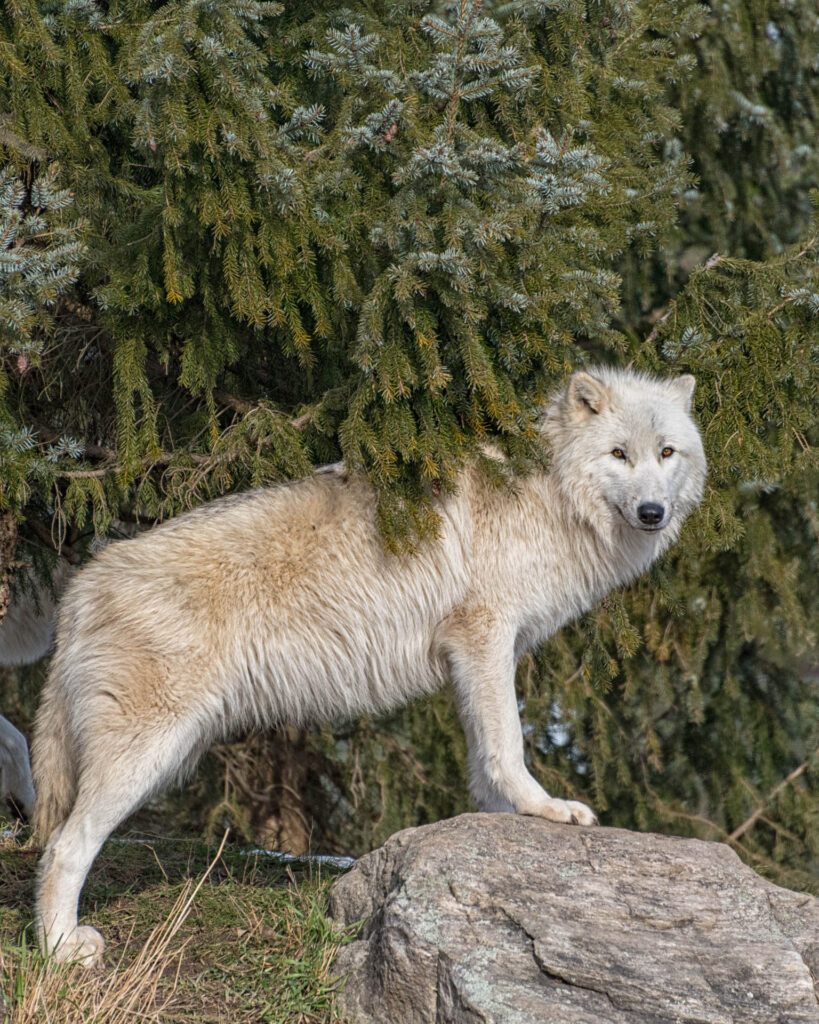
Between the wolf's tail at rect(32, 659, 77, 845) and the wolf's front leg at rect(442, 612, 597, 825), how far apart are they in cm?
182

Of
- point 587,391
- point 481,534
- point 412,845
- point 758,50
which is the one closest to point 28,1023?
point 412,845

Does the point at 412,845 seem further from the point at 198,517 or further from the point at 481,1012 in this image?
the point at 198,517

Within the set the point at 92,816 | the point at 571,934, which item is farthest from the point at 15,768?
the point at 571,934

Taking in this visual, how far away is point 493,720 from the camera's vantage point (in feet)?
15.8

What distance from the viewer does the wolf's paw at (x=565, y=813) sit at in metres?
4.67

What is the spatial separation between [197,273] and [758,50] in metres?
5.56

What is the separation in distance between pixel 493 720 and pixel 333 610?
3.00ft

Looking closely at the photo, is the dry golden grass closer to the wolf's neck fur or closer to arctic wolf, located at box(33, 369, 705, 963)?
arctic wolf, located at box(33, 369, 705, 963)

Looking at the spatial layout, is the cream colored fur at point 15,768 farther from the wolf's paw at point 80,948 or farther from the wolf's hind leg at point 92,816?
the wolf's paw at point 80,948

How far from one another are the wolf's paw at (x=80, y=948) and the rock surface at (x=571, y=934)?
105cm

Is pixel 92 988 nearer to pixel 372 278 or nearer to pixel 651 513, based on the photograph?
pixel 651 513

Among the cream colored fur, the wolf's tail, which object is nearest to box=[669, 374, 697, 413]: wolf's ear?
the wolf's tail

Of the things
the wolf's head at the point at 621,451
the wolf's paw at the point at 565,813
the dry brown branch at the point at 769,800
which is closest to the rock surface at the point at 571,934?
the wolf's paw at the point at 565,813

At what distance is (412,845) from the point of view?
453 cm
